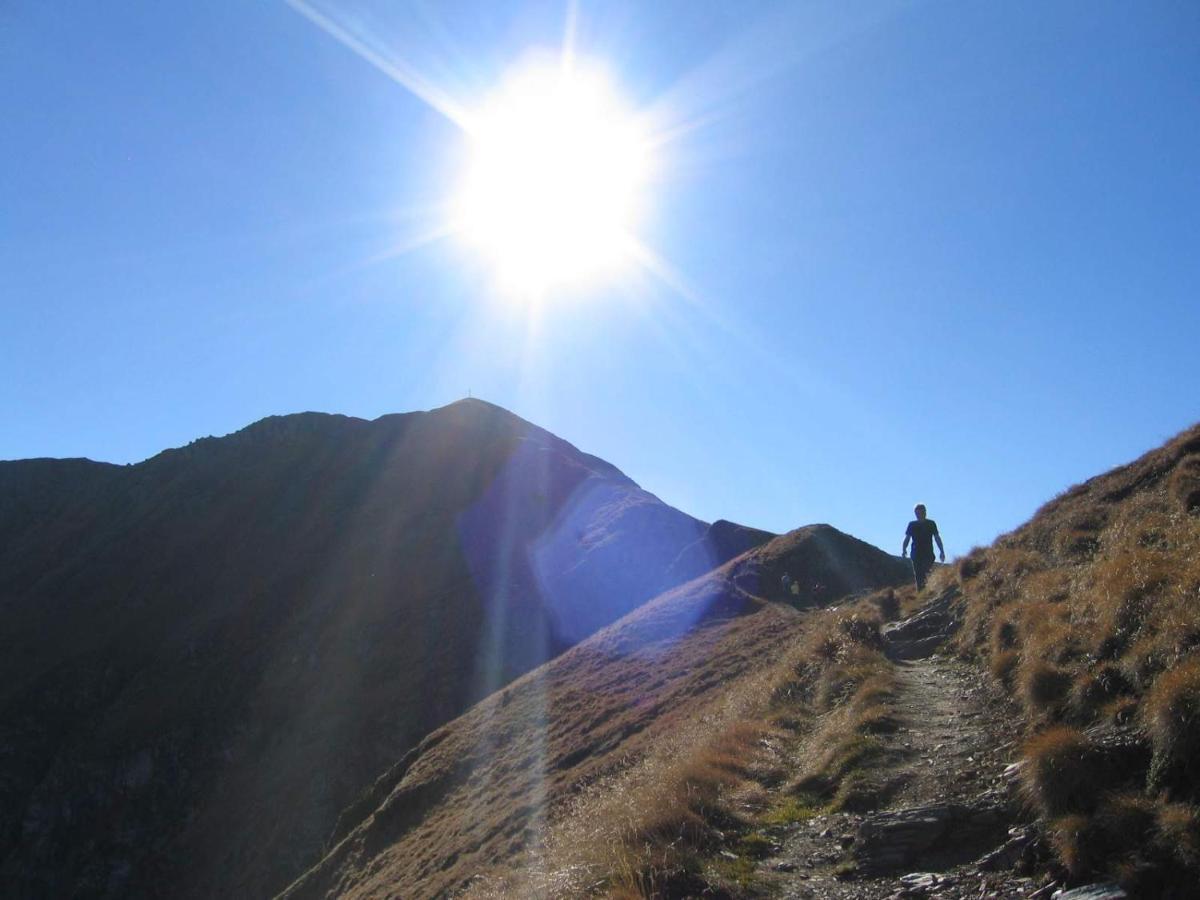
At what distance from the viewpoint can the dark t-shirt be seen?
2219 centimetres

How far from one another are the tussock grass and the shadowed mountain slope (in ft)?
21.6

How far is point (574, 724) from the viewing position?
27875 mm

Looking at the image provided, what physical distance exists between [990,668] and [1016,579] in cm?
336

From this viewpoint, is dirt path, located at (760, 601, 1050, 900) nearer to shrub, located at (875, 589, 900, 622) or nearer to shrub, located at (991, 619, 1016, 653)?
shrub, located at (991, 619, 1016, 653)

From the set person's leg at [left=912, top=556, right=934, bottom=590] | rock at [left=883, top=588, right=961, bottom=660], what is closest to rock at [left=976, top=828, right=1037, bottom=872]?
rock at [left=883, top=588, right=961, bottom=660]

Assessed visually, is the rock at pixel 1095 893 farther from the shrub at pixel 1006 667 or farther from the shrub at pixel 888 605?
the shrub at pixel 888 605

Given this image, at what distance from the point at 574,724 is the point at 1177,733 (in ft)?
75.8

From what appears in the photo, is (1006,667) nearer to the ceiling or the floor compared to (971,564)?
nearer to the floor

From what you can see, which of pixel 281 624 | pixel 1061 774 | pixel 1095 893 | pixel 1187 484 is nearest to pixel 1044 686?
pixel 1061 774

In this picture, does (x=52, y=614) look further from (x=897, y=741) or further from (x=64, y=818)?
(x=897, y=741)

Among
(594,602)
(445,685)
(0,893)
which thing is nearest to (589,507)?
(594,602)

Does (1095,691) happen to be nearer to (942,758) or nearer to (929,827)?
(942,758)

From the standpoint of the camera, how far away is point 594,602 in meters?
61.9

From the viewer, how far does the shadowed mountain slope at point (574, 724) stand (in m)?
20.4
